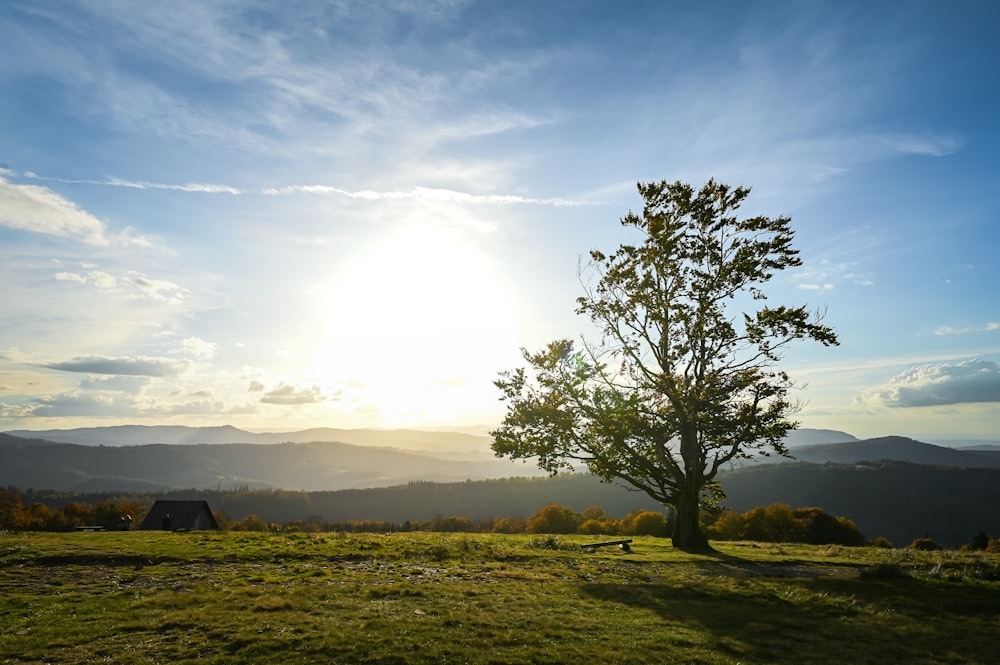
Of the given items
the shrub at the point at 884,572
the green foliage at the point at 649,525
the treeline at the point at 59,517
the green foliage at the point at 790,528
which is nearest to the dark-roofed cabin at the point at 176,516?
the treeline at the point at 59,517

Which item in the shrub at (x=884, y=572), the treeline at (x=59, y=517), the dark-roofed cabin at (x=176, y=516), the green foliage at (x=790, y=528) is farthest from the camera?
the treeline at (x=59, y=517)

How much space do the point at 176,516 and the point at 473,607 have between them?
252ft

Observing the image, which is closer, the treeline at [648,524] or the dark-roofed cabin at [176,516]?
the dark-roofed cabin at [176,516]

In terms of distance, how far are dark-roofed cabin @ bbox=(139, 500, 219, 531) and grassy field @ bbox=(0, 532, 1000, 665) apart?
5320 centimetres

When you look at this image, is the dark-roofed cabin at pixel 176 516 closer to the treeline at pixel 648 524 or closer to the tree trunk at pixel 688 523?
the treeline at pixel 648 524

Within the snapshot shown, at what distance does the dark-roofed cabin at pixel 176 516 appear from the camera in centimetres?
7531

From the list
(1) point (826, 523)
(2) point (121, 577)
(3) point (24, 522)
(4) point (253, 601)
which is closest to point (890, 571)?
(4) point (253, 601)

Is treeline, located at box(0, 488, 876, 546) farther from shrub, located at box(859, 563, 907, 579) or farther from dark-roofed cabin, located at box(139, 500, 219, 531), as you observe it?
shrub, located at box(859, 563, 907, 579)

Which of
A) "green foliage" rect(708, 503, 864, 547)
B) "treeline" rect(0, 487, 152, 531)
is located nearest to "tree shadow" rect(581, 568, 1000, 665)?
"green foliage" rect(708, 503, 864, 547)

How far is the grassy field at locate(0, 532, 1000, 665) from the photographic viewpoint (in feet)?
42.2

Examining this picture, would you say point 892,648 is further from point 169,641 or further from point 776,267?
point 776,267

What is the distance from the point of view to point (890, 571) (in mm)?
23172

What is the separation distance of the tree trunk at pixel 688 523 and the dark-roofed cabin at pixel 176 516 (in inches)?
2497

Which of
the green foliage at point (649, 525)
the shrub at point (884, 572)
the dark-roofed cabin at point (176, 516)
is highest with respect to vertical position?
the shrub at point (884, 572)
